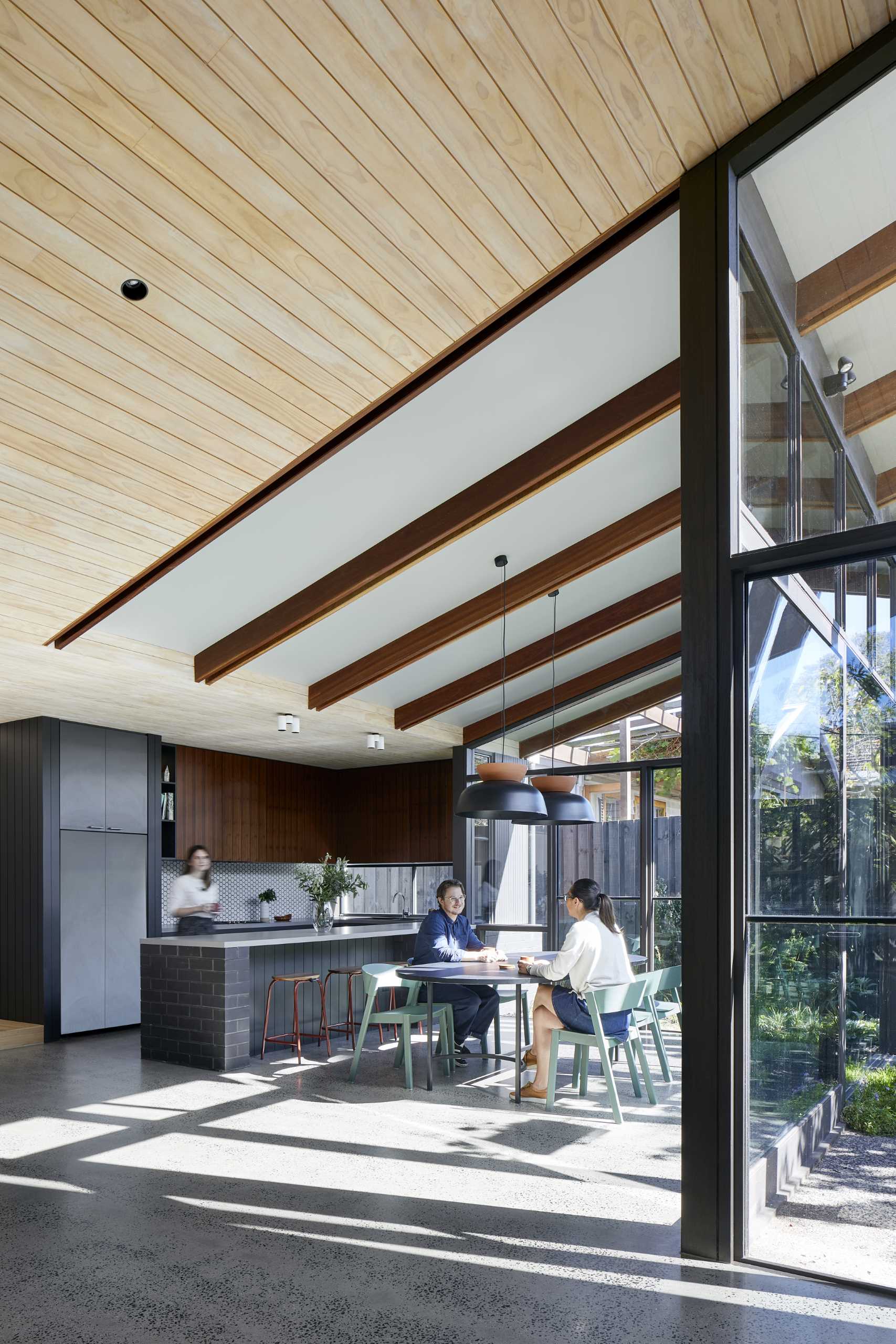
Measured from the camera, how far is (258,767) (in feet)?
34.6

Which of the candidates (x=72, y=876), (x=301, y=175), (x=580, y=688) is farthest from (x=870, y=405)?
(x=72, y=876)

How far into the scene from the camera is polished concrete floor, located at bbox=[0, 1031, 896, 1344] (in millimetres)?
3049

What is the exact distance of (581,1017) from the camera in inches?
222

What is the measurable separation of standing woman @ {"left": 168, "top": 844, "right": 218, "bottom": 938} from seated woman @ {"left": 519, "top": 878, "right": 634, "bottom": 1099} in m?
3.11

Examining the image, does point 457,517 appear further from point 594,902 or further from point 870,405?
point 870,405

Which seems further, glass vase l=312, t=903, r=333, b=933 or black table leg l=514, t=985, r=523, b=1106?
glass vase l=312, t=903, r=333, b=933

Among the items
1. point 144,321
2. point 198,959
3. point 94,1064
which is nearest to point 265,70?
point 144,321

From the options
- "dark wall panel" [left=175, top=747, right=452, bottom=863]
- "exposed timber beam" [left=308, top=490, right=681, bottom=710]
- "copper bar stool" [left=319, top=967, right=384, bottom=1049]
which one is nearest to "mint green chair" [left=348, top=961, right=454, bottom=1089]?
"copper bar stool" [left=319, top=967, right=384, bottom=1049]

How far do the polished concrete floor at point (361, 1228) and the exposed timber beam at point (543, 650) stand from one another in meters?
3.67

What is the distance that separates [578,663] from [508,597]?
1.85m

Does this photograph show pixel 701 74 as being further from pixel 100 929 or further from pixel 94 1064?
pixel 100 929

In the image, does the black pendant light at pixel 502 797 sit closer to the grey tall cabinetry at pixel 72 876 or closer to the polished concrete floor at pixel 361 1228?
the polished concrete floor at pixel 361 1228

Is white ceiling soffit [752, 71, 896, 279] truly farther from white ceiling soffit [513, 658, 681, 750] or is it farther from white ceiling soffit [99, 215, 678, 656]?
white ceiling soffit [513, 658, 681, 750]

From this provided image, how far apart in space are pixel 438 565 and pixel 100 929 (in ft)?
14.4
